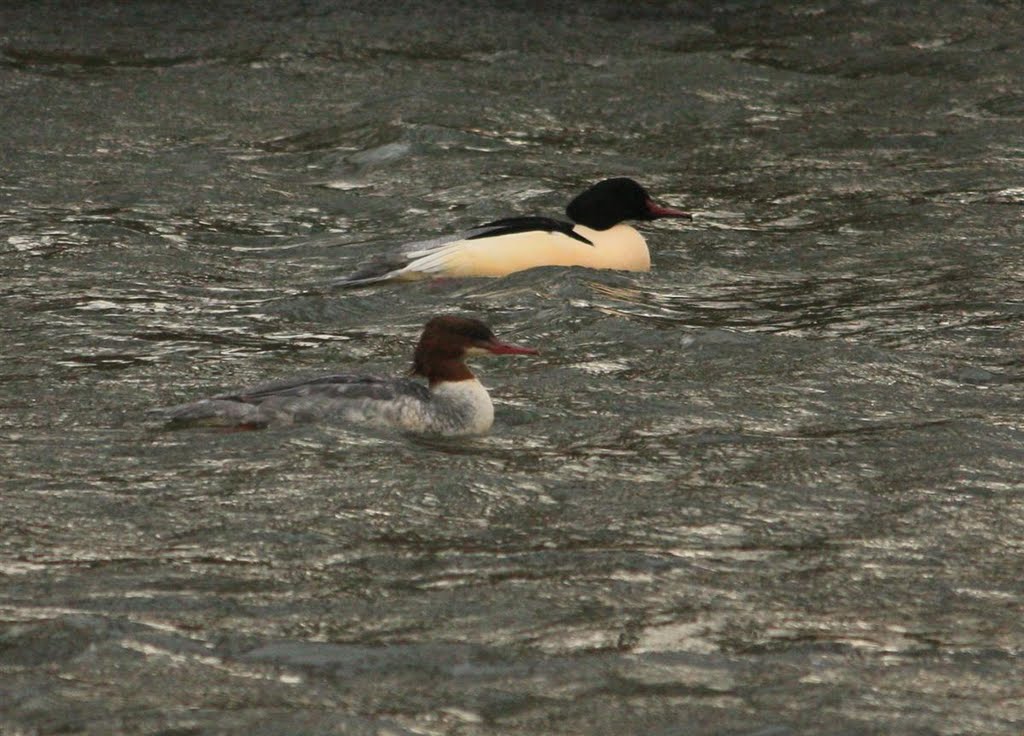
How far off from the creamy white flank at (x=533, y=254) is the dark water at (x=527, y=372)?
14 centimetres

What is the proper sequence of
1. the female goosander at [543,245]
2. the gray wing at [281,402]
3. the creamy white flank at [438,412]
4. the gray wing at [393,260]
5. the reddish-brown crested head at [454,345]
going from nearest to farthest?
the gray wing at [281,402]
the creamy white flank at [438,412]
the reddish-brown crested head at [454,345]
the gray wing at [393,260]
the female goosander at [543,245]

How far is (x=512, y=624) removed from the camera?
6895 mm

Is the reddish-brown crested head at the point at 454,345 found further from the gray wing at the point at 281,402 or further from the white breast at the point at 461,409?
the gray wing at the point at 281,402

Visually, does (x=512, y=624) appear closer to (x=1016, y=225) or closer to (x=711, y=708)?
(x=711, y=708)

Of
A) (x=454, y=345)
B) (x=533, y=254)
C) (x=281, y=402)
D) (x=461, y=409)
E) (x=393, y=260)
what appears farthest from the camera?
(x=533, y=254)

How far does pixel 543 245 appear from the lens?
43.0 feet

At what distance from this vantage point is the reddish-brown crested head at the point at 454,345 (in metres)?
9.44

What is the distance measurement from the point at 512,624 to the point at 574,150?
1001cm

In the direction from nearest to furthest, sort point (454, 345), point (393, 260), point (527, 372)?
point (454, 345) → point (527, 372) → point (393, 260)

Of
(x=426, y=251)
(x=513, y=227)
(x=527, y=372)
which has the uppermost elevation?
(x=513, y=227)

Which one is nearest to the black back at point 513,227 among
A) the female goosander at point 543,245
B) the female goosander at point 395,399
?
the female goosander at point 543,245

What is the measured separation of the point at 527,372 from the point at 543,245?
2671 millimetres

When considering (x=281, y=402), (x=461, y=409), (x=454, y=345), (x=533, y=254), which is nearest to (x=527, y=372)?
(x=454, y=345)

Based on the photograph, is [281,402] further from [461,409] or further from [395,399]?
[461,409]
